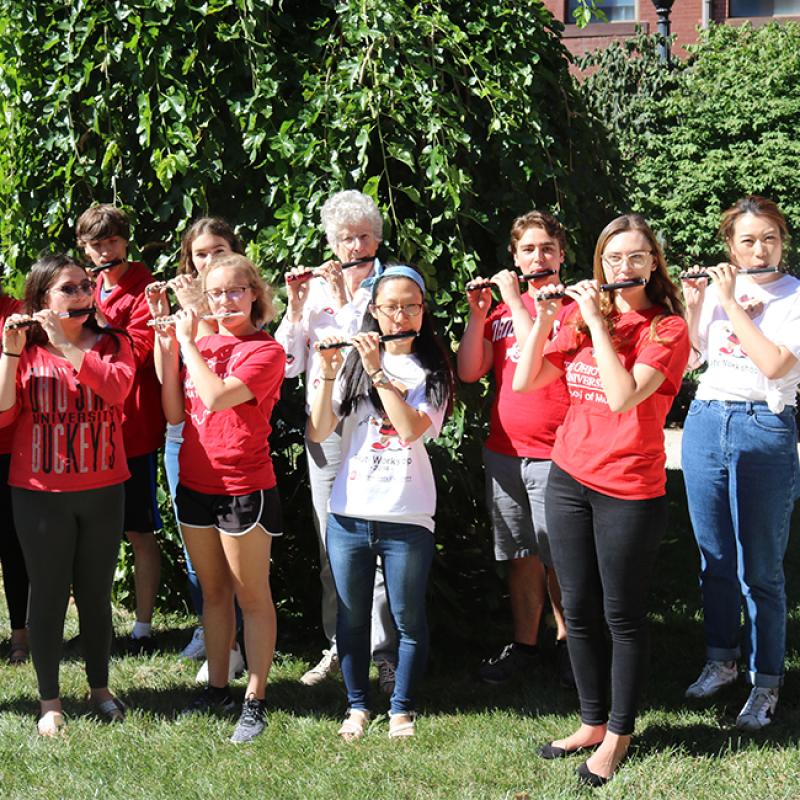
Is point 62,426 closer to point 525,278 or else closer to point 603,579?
point 525,278

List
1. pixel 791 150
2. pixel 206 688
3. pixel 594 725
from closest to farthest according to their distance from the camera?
pixel 594 725
pixel 206 688
pixel 791 150

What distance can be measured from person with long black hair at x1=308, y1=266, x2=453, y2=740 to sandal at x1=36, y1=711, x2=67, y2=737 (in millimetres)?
886

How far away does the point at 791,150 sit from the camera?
34.8 feet

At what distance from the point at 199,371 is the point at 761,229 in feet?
5.83

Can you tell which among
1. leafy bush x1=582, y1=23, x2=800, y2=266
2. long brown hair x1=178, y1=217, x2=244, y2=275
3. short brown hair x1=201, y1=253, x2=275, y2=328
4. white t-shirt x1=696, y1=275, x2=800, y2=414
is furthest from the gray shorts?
leafy bush x1=582, y1=23, x2=800, y2=266

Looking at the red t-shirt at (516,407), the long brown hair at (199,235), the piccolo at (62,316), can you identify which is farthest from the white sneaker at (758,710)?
the piccolo at (62,316)

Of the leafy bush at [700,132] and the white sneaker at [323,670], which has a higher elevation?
the leafy bush at [700,132]

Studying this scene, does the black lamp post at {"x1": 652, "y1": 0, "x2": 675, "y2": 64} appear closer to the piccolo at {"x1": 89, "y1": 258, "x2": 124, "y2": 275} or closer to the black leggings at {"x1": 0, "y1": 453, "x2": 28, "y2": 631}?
the piccolo at {"x1": 89, "y1": 258, "x2": 124, "y2": 275}

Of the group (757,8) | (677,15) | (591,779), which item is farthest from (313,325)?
(757,8)

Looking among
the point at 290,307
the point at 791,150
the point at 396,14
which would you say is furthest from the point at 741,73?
the point at 290,307

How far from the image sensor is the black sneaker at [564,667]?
3.75 m

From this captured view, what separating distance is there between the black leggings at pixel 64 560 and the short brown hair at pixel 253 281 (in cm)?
69

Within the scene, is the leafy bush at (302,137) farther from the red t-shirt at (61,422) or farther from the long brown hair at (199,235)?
the red t-shirt at (61,422)

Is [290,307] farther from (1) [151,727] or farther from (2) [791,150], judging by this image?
(2) [791,150]
